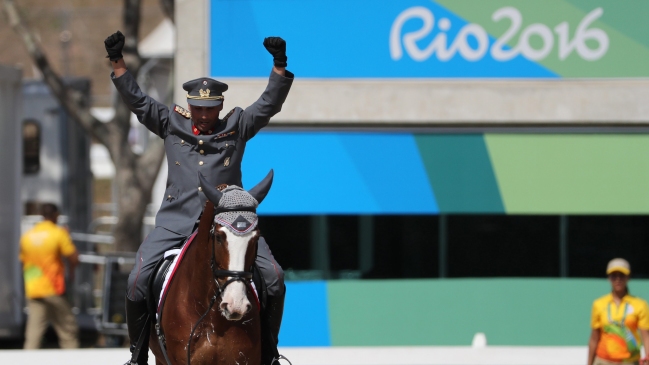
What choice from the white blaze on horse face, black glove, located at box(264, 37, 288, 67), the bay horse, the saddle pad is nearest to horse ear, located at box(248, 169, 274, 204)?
the bay horse

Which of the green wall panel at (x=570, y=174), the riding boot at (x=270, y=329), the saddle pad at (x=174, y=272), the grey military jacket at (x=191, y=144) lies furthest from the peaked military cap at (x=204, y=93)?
the green wall panel at (x=570, y=174)

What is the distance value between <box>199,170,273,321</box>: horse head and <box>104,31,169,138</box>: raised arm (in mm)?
1223

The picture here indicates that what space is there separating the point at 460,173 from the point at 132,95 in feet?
20.9

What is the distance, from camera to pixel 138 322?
6.50m

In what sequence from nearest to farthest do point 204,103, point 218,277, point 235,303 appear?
point 235,303
point 218,277
point 204,103

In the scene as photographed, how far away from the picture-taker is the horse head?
16.9 ft

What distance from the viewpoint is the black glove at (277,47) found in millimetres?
6309

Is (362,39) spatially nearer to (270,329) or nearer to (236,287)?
(270,329)

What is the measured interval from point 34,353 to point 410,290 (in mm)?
4333

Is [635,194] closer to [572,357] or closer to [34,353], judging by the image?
[572,357]

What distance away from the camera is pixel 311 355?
10.7 m

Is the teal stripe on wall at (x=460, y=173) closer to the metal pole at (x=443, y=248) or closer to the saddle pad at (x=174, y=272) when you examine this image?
the metal pole at (x=443, y=248)

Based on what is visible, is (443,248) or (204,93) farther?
(443,248)

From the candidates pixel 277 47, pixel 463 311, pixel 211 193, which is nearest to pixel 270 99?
pixel 277 47
